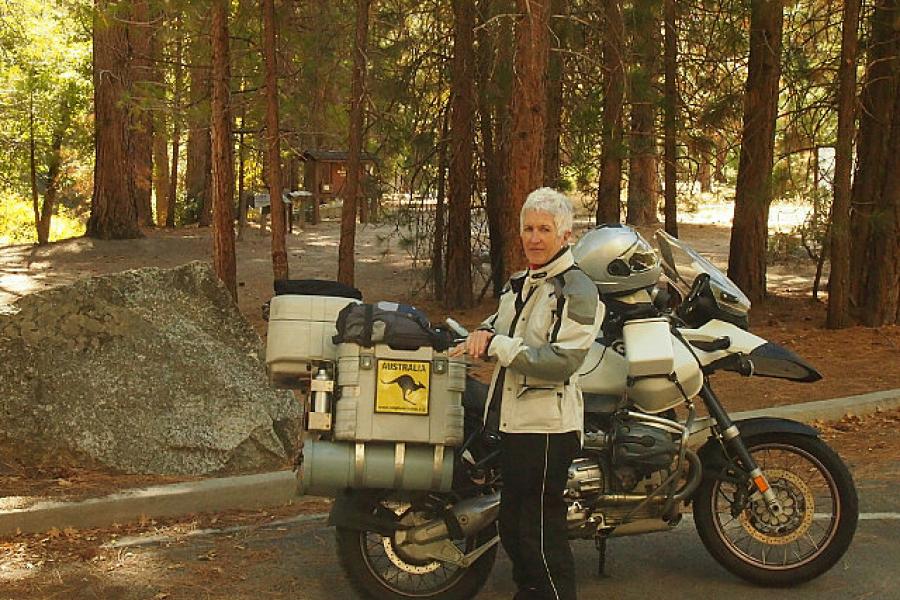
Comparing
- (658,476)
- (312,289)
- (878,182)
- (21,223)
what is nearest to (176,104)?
(878,182)

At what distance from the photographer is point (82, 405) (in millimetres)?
7352

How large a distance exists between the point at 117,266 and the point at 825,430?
14.8 m

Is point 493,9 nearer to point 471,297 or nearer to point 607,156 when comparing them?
point 607,156

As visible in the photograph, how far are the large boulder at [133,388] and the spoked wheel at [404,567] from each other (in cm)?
247

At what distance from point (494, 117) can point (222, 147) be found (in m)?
3.71

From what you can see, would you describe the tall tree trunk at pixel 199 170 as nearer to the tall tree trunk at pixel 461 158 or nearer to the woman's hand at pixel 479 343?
the tall tree trunk at pixel 461 158

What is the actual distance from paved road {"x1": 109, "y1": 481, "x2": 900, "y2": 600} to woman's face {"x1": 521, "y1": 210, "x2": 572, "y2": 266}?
1768 mm

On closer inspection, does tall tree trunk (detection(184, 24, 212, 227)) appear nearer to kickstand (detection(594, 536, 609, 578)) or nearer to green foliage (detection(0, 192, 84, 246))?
green foliage (detection(0, 192, 84, 246))

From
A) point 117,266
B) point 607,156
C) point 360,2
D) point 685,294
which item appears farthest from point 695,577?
point 117,266

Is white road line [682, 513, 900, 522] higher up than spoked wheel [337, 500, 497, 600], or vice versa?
spoked wheel [337, 500, 497, 600]

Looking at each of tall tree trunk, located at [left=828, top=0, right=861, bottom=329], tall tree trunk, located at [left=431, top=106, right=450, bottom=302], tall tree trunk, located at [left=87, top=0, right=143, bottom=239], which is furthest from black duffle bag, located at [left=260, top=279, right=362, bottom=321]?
tall tree trunk, located at [left=87, top=0, right=143, bottom=239]

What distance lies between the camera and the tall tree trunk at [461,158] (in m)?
15.0

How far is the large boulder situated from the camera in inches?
287

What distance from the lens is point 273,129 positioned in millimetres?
14672
